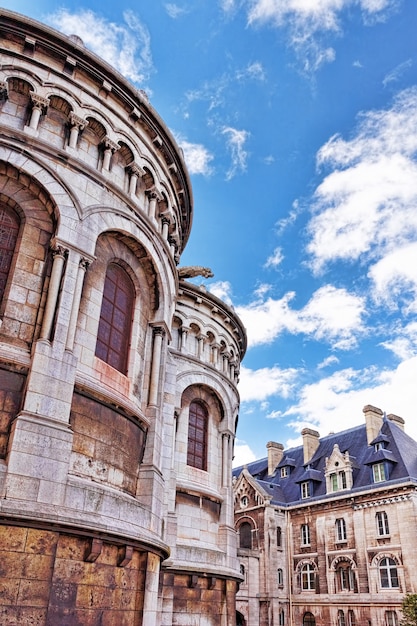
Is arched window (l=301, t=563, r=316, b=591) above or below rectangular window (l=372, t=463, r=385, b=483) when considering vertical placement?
below

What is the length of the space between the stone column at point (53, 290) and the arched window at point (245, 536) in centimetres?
3929

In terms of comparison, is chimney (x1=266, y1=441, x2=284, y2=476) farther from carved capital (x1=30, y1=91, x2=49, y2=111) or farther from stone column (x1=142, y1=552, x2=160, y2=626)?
carved capital (x1=30, y1=91, x2=49, y2=111)

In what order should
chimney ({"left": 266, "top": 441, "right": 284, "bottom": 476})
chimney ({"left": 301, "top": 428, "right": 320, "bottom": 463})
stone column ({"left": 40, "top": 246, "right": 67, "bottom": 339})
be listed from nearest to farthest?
1. stone column ({"left": 40, "top": 246, "right": 67, "bottom": 339})
2. chimney ({"left": 301, "top": 428, "right": 320, "bottom": 463})
3. chimney ({"left": 266, "top": 441, "right": 284, "bottom": 476})

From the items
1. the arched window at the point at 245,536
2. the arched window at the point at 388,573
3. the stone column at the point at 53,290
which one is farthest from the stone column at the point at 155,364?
the arched window at the point at 245,536

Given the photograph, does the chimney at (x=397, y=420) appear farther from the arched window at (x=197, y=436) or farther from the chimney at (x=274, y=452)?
the arched window at (x=197, y=436)

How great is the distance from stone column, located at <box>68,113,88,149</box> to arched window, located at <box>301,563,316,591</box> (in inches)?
1545

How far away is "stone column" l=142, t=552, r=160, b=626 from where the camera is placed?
1181 centimetres

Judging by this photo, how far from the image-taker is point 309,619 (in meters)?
41.8

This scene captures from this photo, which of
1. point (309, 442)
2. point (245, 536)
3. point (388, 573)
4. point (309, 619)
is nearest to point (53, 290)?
point (388, 573)

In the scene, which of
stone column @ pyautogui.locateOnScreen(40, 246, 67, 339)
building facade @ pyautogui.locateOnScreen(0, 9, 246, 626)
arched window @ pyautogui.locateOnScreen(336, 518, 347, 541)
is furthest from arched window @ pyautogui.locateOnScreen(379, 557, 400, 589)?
stone column @ pyautogui.locateOnScreen(40, 246, 67, 339)

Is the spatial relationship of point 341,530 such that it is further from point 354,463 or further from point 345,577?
point 354,463

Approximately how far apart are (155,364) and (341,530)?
106 feet

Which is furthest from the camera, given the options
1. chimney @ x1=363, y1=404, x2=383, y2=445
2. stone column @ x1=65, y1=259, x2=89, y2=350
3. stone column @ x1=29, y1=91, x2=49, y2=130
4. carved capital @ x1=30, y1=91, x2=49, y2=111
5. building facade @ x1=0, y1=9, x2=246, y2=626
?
chimney @ x1=363, y1=404, x2=383, y2=445

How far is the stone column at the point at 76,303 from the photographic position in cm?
1174
